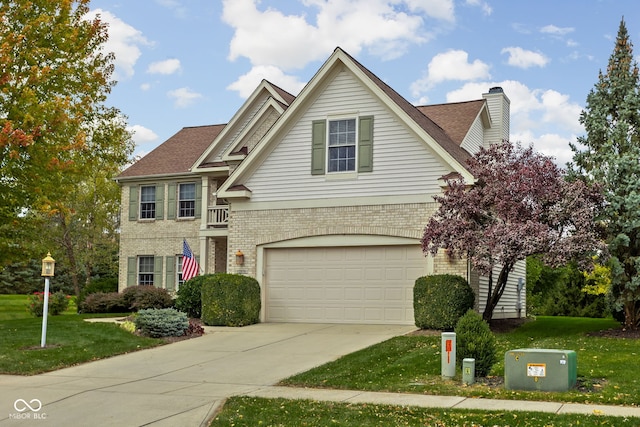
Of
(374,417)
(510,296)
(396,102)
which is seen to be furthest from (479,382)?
(510,296)

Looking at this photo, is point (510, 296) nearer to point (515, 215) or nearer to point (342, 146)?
point (342, 146)

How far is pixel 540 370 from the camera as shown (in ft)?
36.0

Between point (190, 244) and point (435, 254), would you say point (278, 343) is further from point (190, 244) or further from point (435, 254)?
point (190, 244)

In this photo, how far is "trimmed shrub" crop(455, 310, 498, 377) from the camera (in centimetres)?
1212

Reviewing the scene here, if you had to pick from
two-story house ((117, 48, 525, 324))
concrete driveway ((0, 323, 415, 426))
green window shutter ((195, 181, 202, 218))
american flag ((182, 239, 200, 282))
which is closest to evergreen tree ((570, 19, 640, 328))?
two-story house ((117, 48, 525, 324))

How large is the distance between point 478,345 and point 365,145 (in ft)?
32.2

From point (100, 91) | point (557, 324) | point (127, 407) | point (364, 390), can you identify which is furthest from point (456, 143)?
point (127, 407)

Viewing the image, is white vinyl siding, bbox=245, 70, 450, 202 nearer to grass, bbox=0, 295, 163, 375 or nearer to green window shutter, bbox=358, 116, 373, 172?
green window shutter, bbox=358, 116, 373, 172

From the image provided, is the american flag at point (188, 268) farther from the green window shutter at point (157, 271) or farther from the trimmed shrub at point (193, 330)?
the trimmed shrub at point (193, 330)

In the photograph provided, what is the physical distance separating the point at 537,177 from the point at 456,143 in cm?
746

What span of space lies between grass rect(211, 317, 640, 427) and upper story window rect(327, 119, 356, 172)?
631cm

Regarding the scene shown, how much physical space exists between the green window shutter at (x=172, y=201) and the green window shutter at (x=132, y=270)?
8.29ft

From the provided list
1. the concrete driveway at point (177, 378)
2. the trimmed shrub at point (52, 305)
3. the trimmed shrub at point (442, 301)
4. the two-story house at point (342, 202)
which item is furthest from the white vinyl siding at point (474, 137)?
the trimmed shrub at point (52, 305)

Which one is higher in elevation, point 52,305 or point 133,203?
point 133,203
